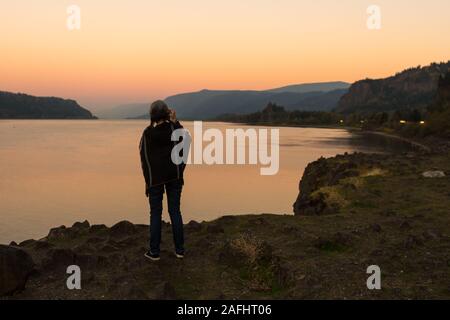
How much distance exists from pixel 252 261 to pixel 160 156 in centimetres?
279

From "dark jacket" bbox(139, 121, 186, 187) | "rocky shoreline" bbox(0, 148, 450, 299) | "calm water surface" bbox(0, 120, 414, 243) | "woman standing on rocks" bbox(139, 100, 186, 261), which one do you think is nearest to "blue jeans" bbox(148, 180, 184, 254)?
"woman standing on rocks" bbox(139, 100, 186, 261)

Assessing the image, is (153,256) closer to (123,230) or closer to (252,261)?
(252,261)

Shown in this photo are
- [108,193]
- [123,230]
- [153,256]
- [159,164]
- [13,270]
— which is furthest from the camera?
[108,193]

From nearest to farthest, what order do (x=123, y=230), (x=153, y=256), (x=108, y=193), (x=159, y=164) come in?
(x=159, y=164) → (x=153, y=256) → (x=123, y=230) → (x=108, y=193)

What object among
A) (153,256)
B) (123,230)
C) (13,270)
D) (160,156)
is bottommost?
(123,230)

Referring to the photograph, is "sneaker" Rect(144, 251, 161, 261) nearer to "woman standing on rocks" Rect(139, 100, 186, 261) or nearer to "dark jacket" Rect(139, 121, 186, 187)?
"woman standing on rocks" Rect(139, 100, 186, 261)

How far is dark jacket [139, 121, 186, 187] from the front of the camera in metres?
8.45

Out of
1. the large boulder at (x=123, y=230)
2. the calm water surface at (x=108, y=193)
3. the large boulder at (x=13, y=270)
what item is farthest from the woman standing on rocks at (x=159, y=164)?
the calm water surface at (x=108, y=193)

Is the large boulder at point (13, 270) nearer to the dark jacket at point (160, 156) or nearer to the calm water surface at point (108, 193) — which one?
the dark jacket at point (160, 156)

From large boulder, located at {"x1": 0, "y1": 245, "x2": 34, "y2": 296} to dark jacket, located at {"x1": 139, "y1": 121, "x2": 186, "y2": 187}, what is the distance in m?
2.62

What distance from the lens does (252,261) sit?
854cm

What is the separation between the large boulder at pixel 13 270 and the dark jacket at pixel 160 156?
262 centimetres

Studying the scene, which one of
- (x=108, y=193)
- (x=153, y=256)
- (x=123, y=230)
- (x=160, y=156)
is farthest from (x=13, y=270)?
(x=108, y=193)
